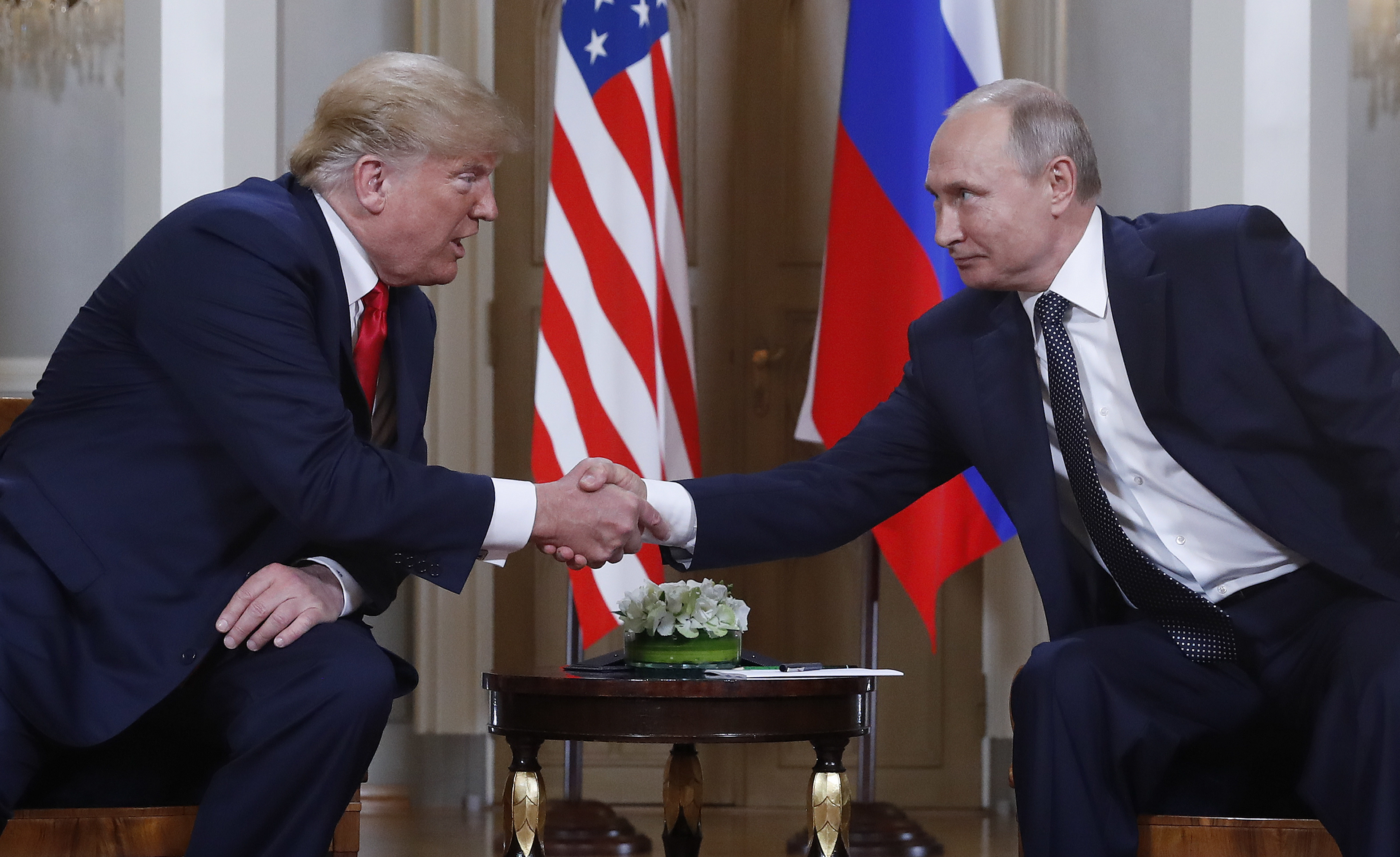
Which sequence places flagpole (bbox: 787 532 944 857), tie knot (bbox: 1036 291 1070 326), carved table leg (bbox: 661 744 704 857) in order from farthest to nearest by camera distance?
flagpole (bbox: 787 532 944 857)
carved table leg (bbox: 661 744 704 857)
tie knot (bbox: 1036 291 1070 326)

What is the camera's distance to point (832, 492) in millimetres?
2232

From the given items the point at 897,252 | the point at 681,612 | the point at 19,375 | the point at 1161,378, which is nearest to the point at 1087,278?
the point at 1161,378

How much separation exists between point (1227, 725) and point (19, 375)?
3.22 metres

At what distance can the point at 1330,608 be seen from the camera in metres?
1.77

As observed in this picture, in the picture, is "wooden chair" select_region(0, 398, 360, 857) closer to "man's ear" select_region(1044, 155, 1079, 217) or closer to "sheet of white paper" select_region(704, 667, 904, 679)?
"sheet of white paper" select_region(704, 667, 904, 679)

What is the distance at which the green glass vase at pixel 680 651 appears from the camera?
216 centimetres

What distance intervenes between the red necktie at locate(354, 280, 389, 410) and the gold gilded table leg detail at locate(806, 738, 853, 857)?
844 millimetres

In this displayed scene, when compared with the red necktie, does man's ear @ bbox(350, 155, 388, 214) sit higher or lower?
higher

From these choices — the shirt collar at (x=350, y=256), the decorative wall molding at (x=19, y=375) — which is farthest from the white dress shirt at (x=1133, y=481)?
the decorative wall molding at (x=19, y=375)

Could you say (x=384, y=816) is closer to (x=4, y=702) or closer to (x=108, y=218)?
(x=108, y=218)

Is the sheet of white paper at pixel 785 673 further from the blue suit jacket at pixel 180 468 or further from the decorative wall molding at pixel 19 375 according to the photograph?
the decorative wall molding at pixel 19 375

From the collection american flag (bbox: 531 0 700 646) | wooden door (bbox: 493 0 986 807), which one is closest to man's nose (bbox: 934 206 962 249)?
Answer: american flag (bbox: 531 0 700 646)

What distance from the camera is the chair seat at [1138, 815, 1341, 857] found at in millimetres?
1604

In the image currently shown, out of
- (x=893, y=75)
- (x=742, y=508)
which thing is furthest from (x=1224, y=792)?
(x=893, y=75)
